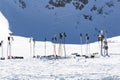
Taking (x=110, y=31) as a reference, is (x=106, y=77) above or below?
below

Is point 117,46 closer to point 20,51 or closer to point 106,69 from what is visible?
point 20,51

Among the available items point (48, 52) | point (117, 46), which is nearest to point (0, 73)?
point (48, 52)

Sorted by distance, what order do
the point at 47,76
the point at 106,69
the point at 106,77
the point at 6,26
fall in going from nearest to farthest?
the point at 106,77
the point at 47,76
the point at 106,69
the point at 6,26

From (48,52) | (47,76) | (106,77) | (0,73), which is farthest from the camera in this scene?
(48,52)

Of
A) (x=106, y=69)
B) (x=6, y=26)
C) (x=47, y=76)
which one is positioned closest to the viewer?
(x=47, y=76)

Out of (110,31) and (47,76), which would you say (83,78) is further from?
(110,31)

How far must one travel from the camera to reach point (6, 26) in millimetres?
187750

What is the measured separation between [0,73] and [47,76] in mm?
6431

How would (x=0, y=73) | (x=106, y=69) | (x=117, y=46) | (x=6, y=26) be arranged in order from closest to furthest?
(x=0, y=73)
(x=106, y=69)
(x=117, y=46)
(x=6, y=26)

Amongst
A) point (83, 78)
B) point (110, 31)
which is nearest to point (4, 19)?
point (110, 31)

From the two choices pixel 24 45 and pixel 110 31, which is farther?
pixel 110 31

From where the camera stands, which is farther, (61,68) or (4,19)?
(4,19)

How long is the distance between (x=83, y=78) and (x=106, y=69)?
11499 mm

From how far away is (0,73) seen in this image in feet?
176
